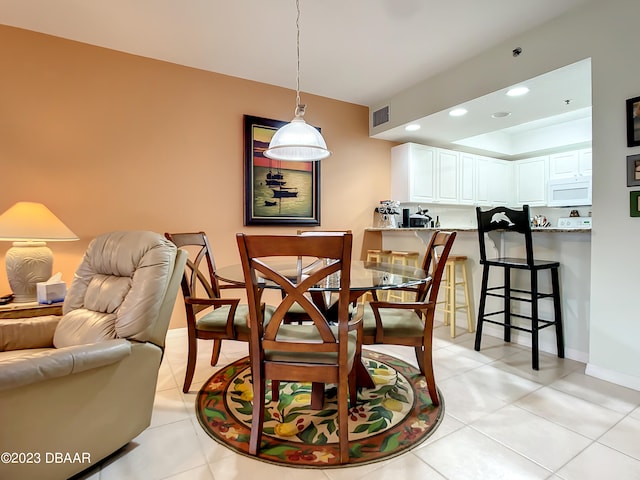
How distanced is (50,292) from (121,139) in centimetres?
154

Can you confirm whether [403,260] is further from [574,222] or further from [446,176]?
[574,222]

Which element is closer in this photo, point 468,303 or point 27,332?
point 27,332

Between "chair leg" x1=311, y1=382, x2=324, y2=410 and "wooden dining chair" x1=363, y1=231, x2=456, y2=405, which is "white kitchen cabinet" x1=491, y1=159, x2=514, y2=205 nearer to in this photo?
"wooden dining chair" x1=363, y1=231, x2=456, y2=405

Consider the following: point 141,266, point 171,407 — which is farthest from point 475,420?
point 141,266

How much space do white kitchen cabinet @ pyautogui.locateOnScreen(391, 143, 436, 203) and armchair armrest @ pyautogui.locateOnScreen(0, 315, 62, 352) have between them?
3.95 metres

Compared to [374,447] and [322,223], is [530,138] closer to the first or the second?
[322,223]

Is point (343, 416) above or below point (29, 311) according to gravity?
below

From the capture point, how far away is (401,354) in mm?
2910

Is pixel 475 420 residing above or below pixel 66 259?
below

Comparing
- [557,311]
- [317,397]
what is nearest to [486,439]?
[317,397]

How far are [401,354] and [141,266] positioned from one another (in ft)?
7.07

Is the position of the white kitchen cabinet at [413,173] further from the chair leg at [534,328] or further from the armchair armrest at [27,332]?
the armchair armrest at [27,332]

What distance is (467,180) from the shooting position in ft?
17.4

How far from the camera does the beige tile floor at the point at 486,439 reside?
1.50 m
